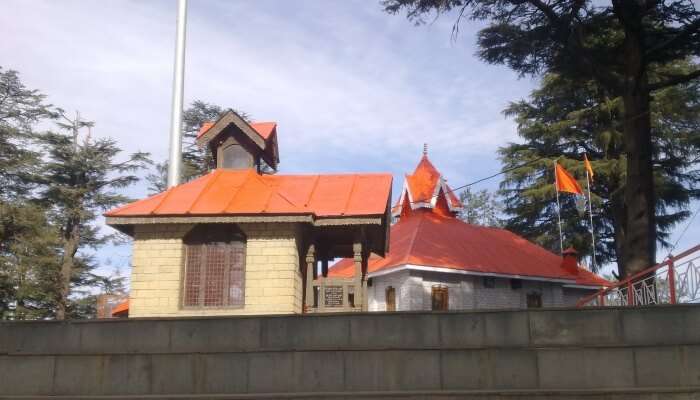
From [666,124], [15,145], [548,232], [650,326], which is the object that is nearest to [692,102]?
[666,124]

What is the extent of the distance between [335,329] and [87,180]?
34278 mm

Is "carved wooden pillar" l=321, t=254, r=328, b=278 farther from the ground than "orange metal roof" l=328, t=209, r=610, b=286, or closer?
closer

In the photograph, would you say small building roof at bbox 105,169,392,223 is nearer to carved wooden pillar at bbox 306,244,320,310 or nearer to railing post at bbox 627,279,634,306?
carved wooden pillar at bbox 306,244,320,310

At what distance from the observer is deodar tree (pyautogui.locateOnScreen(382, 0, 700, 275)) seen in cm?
1409

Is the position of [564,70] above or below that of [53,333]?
above

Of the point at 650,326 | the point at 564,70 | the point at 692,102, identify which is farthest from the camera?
the point at 692,102

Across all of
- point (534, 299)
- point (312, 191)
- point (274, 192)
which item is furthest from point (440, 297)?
point (274, 192)

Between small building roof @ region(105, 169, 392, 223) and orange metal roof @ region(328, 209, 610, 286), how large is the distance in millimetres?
7563

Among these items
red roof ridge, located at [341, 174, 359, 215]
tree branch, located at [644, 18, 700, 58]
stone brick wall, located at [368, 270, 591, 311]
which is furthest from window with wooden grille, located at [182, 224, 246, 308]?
tree branch, located at [644, 18, 700, 58]

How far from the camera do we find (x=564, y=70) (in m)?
16.9

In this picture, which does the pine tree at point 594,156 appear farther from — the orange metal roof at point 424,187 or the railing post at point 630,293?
the railing post at point 630,293

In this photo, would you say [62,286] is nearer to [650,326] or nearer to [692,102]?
[650,326]

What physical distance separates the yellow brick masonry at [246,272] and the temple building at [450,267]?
924 centimetres

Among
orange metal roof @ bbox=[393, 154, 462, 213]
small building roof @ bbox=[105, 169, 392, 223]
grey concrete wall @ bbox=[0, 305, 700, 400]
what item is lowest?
grey concrete wall @ bbox=[0, 305, 700, 400]
